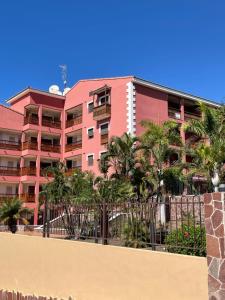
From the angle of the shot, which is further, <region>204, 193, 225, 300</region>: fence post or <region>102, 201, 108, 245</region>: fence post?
<region>102, 201, 108, 245</region>: fence post

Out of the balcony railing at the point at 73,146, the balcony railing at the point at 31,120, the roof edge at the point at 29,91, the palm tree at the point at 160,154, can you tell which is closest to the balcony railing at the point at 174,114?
the balcony railing at the point at 73,146

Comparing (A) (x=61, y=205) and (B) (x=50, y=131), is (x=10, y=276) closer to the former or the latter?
(A) (x=61, y=205)

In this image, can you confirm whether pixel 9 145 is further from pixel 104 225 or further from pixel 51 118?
pixel 104 225

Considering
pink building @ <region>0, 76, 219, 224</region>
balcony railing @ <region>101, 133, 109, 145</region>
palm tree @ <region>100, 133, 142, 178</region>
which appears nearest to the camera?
palm tree @ <region>100, 133, 142, 178</region>

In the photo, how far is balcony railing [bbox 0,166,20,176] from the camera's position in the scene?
40759mm

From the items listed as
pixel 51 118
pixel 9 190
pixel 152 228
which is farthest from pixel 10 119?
pixel 152 228

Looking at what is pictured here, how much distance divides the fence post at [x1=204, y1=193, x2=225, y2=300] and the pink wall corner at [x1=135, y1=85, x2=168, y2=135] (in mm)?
26092

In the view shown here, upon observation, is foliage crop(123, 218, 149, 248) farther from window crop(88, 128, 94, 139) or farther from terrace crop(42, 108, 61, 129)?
terrace crop(42, 108, 61, 129)

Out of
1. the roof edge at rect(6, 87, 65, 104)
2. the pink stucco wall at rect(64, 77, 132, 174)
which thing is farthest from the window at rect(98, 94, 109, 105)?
the roof edge at rect(6, 87, 65, 104)

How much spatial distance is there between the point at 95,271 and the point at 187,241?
241cm

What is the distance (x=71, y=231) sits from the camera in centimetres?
1270

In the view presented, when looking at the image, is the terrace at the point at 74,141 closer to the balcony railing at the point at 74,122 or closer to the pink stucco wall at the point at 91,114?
the pink stucco wall at the point at 91,114

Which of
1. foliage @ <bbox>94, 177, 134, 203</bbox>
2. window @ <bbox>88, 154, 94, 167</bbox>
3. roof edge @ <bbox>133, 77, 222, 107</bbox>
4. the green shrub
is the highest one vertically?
roof edge @ <bbox>133, 77, 222, 107</bbox>

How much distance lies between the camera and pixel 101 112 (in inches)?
1412
